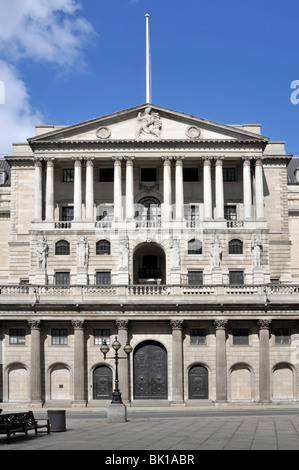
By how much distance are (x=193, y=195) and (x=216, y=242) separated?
24.3 feet

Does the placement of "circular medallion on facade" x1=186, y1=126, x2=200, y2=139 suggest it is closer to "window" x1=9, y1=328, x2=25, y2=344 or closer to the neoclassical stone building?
the neoclassical stone building

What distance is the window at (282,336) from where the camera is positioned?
67312 millimetres

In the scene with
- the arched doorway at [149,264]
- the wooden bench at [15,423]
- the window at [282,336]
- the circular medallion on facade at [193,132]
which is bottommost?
the wooden bench at [15,423]

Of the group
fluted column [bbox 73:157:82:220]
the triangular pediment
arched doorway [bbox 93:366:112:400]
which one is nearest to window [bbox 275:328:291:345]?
arched doorway [bbox 93:366:112:400]

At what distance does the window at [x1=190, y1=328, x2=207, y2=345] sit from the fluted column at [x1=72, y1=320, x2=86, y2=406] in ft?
33.9

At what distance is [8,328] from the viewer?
221ft

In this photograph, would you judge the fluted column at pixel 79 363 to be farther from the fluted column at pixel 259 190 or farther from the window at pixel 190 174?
the fluted column at pixel 259 190

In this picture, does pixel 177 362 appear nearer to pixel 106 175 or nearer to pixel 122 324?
pixel 122 324

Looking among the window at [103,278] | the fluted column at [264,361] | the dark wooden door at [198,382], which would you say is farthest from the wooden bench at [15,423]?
the window at [103,278]

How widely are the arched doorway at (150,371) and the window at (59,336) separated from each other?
269 inches

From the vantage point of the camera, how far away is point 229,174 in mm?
77250

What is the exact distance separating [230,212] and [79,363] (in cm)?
2327

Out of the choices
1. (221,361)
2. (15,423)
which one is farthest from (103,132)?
(15,423)

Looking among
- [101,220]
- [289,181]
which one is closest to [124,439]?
[101,220]
